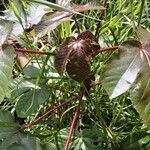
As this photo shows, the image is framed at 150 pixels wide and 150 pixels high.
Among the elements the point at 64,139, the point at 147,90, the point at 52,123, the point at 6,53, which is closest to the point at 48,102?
the point at 52,123

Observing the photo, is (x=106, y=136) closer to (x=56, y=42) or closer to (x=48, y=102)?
(x=48, y=102)

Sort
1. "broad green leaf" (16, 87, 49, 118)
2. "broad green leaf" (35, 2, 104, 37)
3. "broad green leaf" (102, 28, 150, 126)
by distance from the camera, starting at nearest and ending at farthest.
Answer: "broad green leaf" (102, 28, 150, 126), "broad green leaf" (35, 2, 104, 37), "broad green leaf" (16, 87, 49, 118)

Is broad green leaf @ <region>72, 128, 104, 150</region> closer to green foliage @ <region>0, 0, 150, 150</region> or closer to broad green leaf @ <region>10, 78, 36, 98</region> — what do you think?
green foliage @ <region>0, 0, 150, 150</region>

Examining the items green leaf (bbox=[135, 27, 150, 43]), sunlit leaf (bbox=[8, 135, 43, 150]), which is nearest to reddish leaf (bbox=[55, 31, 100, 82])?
green leaf (bbox=[135, 27, 150, 43])

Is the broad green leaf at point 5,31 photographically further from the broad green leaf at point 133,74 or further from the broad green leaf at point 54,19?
the broad green leaf at point 133,74

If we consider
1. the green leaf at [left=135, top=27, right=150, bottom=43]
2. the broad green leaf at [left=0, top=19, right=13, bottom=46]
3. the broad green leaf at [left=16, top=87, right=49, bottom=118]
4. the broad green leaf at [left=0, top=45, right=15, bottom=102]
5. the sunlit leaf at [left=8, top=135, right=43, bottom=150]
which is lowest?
the sunlit leaf at [left=8, top=135, right=43, bottom=150]

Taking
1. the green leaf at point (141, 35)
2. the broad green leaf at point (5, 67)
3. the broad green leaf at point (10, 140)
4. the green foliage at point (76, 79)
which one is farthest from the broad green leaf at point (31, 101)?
the green leaf at point (141, 35)
